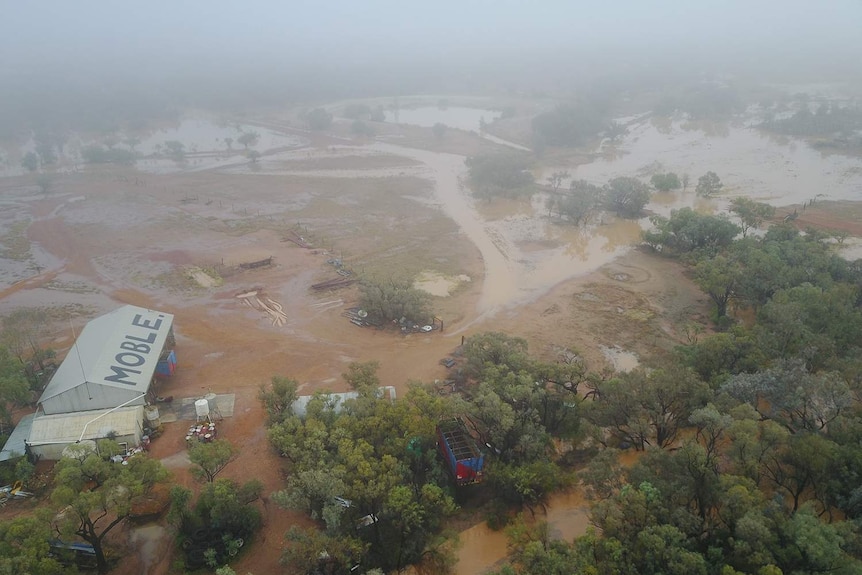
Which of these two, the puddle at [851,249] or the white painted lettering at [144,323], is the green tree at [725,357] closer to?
the puddle at [851,249]

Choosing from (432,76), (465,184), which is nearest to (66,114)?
(465,184)

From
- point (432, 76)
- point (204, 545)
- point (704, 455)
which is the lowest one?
point (204, 545)

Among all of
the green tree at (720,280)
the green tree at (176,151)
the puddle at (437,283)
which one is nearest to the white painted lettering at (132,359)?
the puddle at (437,283)

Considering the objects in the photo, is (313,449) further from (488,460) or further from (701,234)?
(701,234)

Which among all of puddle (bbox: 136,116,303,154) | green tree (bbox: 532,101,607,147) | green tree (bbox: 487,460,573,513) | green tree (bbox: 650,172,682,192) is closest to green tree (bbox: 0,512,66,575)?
green tree (bbox: 487,460,573,513)

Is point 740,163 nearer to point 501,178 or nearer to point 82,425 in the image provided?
point 501,178
